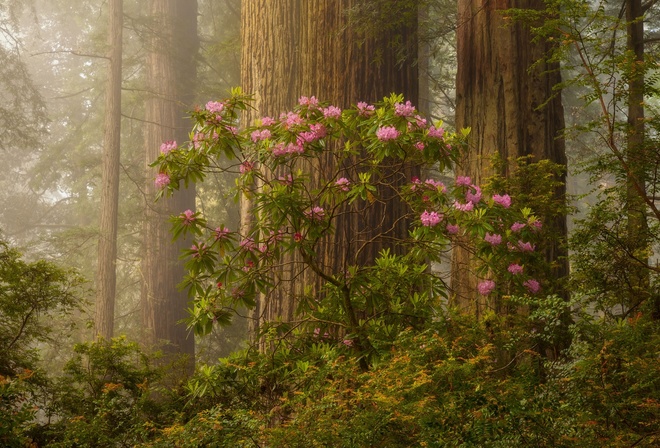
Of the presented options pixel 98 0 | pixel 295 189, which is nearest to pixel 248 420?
pixel 295 189

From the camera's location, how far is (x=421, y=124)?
450cm

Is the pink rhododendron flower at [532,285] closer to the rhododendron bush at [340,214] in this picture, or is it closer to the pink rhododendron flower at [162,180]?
the rhododendron bush at [340,214]

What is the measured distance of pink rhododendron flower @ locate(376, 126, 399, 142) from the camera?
4227 millimetres

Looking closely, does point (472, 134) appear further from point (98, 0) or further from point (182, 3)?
point (98, 0)

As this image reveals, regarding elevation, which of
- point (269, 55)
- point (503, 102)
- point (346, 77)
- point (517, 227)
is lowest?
point (517, 227)

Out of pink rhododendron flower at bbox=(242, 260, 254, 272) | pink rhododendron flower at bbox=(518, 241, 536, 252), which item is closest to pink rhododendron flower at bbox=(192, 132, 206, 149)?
pink rhododendron flower at bbox=(242, 260, 254, 272)

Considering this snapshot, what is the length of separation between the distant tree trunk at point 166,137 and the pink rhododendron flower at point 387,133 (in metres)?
10.6

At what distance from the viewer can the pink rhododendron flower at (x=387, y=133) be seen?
423 centimetres

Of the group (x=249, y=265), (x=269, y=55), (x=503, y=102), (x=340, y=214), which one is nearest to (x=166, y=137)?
(x=269, y=55)

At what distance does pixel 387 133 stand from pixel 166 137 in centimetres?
1211

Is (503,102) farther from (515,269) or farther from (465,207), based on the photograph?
(465,207)

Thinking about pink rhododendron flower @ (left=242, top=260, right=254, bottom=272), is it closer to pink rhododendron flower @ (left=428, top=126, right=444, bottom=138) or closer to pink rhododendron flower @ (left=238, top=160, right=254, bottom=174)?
pink rhododendron flower @ (left=238, top=160, right=254, bottom=174)

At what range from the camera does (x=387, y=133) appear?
4230mm

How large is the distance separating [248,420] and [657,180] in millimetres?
2938
